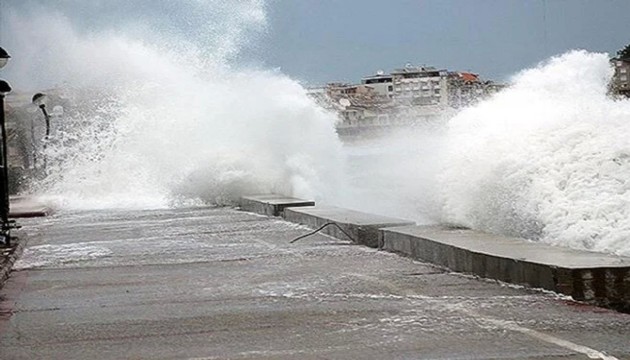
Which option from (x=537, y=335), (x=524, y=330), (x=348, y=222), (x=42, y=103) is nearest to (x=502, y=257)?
(x=524, y=330)

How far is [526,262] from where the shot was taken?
25.7 feet

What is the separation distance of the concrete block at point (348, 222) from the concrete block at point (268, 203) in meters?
1.10

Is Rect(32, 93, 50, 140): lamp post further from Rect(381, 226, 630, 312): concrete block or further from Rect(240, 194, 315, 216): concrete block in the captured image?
Rect(381, 226, 630, 312): concrete block

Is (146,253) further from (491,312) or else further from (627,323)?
(627,323)

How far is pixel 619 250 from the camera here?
9133 millimetres

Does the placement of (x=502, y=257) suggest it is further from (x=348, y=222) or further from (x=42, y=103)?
(x=42, y=103)

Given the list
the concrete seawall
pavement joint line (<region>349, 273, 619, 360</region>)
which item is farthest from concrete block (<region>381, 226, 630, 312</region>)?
pavement joint line (<region>349, 273, 619, 360</region>)

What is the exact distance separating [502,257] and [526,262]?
0.43 m

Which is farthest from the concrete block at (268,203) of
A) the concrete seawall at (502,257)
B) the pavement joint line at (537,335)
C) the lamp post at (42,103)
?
the lamp post at (42,103)

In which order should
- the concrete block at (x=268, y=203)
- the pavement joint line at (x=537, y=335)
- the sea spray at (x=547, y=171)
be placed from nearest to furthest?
1. the pavement joint line at (x=537, y=335)
2. the sea spray at (x=547, y=171)
3. the concrete block at (x=268, y=203)

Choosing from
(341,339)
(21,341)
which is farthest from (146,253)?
(341,339)

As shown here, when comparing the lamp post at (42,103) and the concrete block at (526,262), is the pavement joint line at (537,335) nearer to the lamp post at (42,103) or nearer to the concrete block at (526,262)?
the concrete block at (526,262)

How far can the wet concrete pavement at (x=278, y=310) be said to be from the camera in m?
6.02

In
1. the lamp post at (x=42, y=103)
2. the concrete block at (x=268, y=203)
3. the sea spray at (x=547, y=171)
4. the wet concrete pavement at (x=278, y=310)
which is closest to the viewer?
the wet concrete pavement at (x=278, y=310)
